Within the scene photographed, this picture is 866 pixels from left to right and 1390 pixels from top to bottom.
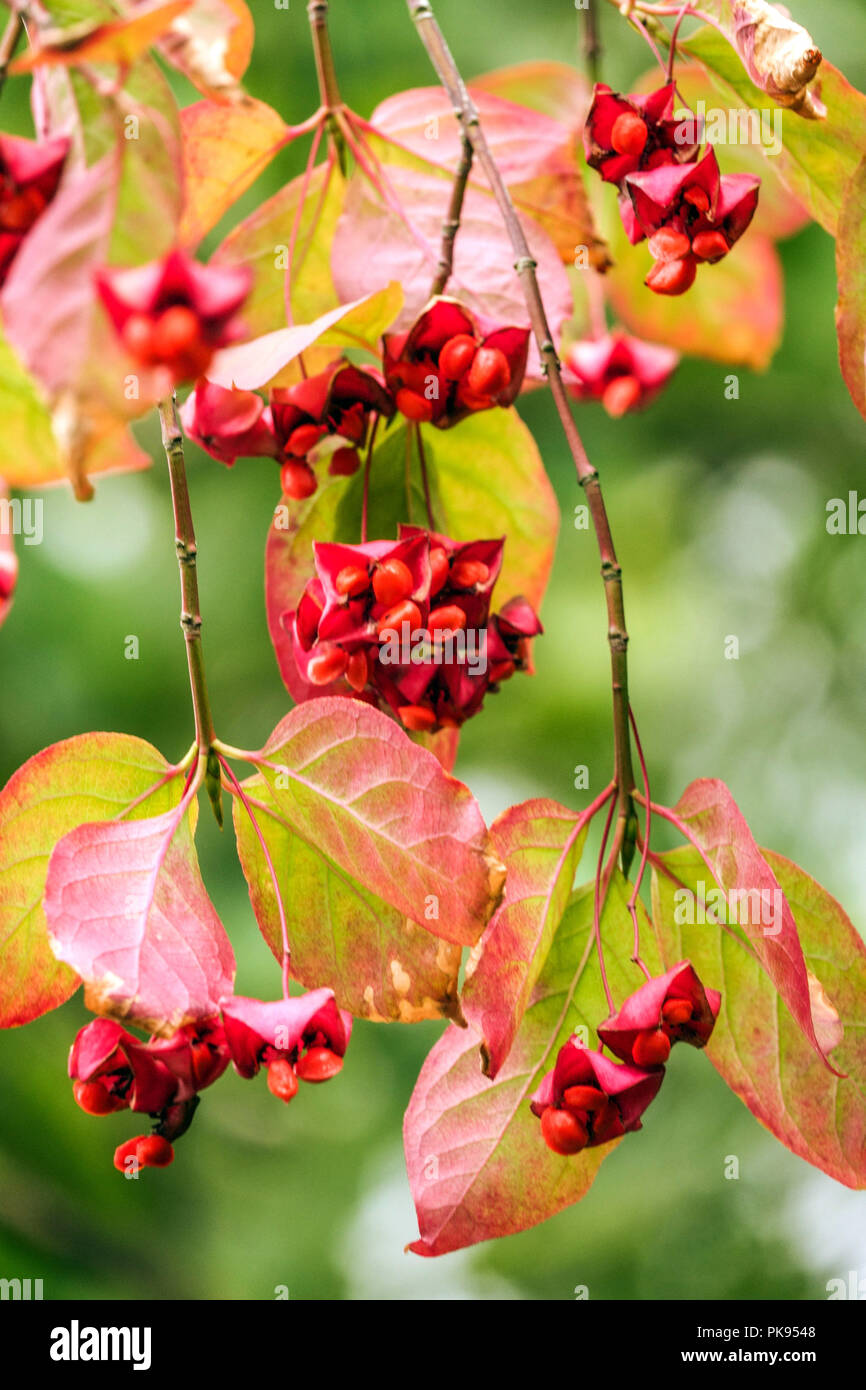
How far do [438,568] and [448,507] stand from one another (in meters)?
0.10

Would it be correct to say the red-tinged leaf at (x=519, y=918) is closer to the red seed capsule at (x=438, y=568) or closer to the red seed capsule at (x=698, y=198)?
the red seed capsule at (x=438, y=568)

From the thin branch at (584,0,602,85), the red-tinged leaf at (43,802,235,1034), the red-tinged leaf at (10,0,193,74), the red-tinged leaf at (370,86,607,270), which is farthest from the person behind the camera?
the thin branch at (584,0,602,85)

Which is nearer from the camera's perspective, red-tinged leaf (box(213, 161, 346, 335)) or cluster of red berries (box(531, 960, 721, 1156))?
cluster of red berries (box(531, 960, 721, 1156))

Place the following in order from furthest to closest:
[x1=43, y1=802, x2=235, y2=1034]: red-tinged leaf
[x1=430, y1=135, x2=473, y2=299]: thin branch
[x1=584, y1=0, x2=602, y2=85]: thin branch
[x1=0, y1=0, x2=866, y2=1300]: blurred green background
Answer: [x1=0, y1=0, x2=866, y2=1300]: blurred green background, [x1=584, y1=0, x2=602, y2=85]: thin branch, [x1=430, y1=135, x2=473, y2=299]: thin branch, [x1=43, y1=802, x2=235, y2=1034]: red-tinged leaf

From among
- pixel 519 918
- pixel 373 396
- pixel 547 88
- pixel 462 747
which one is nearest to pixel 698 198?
pixel 373 396

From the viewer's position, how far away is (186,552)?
0.40 meters

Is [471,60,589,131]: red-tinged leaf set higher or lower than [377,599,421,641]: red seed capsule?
higher

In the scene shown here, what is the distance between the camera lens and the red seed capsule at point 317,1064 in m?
0.36

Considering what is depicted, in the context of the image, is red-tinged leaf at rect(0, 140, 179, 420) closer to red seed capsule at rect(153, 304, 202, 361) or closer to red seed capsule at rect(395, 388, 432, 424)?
red seed capsule at rect(153, 304, 202, 361)

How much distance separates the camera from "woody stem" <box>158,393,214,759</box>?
0.39 m

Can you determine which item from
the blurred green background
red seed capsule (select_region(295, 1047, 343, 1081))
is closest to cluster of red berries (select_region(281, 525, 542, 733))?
red seed capsule (select_region(295, 1047, 343, 1081))

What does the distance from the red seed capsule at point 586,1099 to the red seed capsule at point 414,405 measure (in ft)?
0.67

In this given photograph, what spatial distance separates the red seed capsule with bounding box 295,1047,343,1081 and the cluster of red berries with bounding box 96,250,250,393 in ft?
0.65
